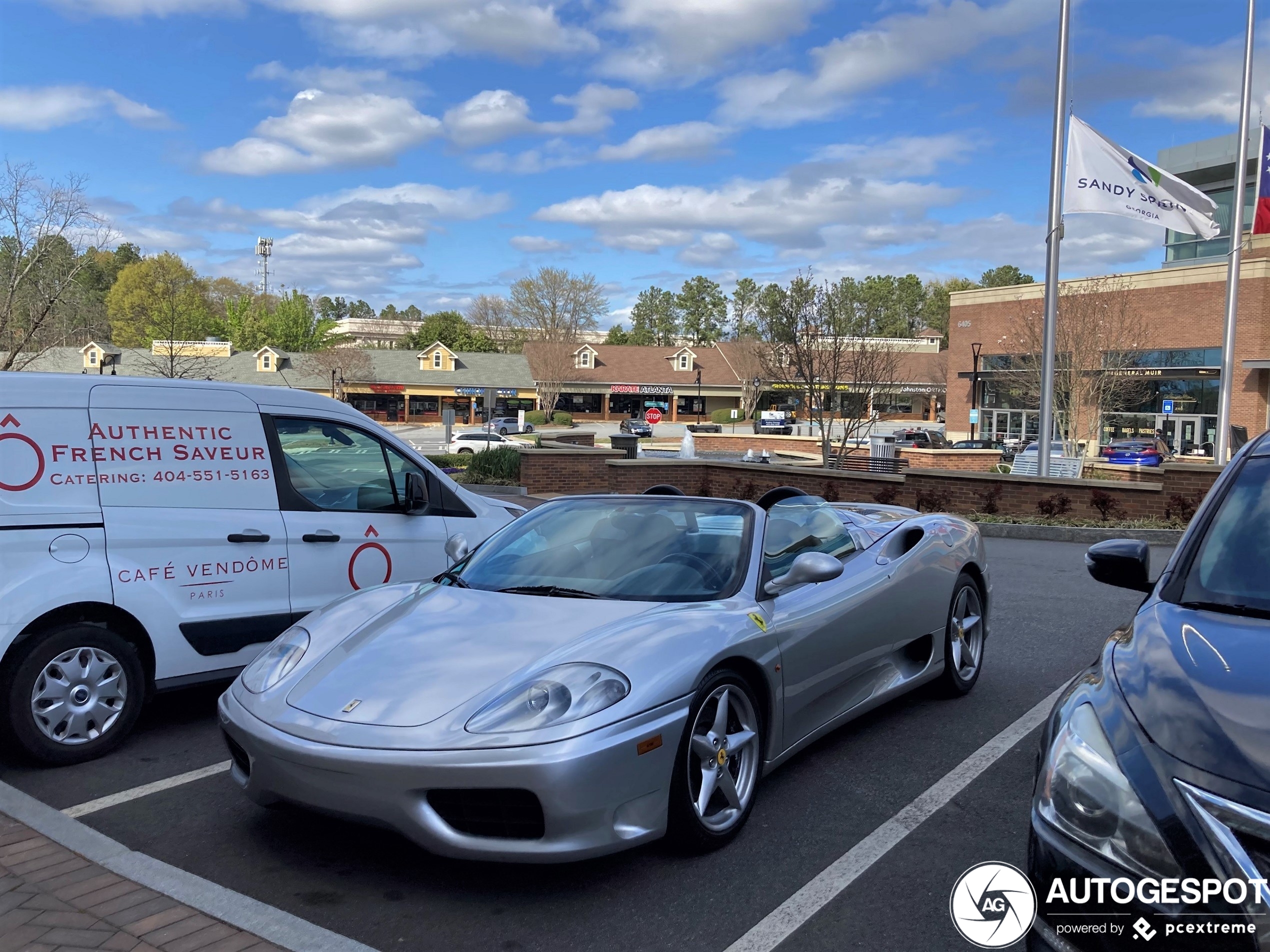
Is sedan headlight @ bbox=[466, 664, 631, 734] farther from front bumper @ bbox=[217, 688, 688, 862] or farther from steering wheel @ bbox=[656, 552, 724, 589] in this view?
steering wheel @ bbox=[656, 552, 724, 589]

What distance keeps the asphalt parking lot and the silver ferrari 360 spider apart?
22 cm

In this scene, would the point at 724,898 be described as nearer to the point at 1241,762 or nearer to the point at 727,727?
the point at 727,727

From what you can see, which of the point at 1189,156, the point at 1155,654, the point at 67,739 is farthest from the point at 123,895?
the point at 1189,156

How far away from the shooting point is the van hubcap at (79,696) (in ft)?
15.5

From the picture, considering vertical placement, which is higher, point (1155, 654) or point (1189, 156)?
point (1189, 156)

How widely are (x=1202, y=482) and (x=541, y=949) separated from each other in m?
15.0

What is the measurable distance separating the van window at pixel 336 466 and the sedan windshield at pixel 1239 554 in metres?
4.62

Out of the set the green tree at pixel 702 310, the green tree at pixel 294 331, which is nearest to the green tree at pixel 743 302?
the green tree at pixel 702 310

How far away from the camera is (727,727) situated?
392 cm

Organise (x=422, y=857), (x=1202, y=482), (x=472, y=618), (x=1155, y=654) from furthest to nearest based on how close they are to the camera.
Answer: (x=1202, y=482)
(x=472, y=618)
(x=422, y=857)
(x=1155, y=654)

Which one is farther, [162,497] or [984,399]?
[984,399]

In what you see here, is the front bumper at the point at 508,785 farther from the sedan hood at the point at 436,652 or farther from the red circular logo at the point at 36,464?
the red circular logo at the point at 36,464

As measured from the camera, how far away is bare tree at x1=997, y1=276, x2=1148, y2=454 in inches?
1454

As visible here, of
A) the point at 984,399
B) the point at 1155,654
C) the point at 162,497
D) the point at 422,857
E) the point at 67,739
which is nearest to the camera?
the point at 1155,654
